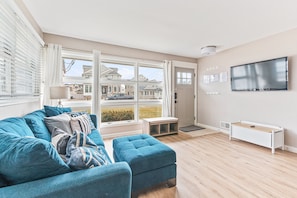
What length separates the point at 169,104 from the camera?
13.6ft

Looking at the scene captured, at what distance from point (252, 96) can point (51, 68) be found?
4352 mm

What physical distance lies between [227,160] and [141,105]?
2.36m

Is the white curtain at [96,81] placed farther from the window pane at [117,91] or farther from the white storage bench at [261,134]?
the white storage bench at [261,134]

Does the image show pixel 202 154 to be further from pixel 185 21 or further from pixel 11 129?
pixel 11 129

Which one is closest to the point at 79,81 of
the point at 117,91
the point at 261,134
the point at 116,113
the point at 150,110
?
the point at 117,91

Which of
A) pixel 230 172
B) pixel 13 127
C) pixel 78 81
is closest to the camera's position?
pixel 13 127

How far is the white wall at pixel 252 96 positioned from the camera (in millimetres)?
2705

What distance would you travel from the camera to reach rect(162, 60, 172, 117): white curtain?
4.12m

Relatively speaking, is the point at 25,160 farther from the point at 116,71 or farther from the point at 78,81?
the point at 116,71

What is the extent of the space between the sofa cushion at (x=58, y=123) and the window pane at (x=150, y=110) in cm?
221

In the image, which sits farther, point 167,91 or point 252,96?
point 167,91

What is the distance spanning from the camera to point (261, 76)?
3.08 meters

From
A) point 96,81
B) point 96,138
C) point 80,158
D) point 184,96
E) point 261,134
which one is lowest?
point 261,134

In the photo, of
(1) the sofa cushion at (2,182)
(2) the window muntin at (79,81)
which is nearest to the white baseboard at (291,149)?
(1) the sofa cushion at (2,182)
